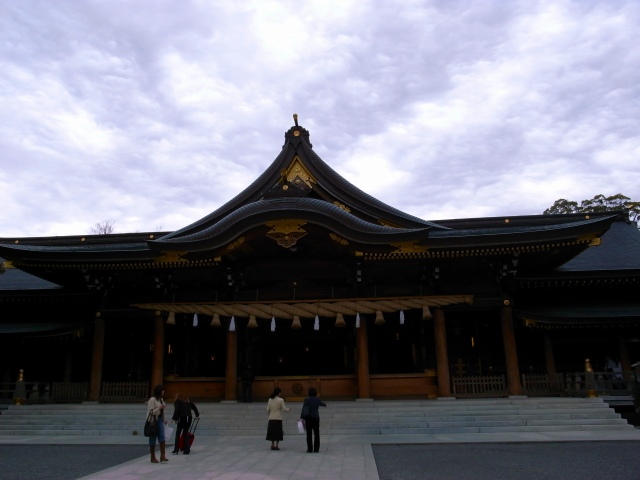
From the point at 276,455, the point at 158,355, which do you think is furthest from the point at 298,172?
the point at 276,455

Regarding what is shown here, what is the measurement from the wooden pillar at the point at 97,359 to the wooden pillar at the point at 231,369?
4.50 metres

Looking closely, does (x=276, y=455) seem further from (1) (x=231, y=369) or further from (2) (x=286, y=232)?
(2) (x=286, y=232)

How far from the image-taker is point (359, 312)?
16953mm

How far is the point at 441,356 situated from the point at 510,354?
2.29 meters

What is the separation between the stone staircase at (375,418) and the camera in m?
A: 13.7

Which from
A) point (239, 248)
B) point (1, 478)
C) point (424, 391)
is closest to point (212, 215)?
point (239, 248)

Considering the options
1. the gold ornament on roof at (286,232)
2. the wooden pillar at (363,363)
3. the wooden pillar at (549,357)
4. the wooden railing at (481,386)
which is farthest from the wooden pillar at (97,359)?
the wooden pillar at (549,357)

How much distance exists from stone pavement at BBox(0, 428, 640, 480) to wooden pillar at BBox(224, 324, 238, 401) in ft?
11.8

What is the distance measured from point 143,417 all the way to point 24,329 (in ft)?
24.3

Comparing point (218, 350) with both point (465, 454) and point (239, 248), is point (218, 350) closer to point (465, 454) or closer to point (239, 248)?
point (239, 248)

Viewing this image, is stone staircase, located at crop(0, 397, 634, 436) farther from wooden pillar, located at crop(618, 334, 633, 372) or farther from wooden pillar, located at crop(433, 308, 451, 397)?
wooden pillar, located at crop(618, 334, 633, 372)

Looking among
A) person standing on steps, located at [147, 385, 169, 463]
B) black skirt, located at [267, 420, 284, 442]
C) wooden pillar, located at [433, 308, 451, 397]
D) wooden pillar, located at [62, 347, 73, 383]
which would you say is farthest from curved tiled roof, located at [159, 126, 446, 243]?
person standing on steps, located at [147, 385, 169, 463]

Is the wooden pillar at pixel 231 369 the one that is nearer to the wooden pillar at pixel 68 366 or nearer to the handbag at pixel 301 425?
the wooden pillar at pixel 68 366

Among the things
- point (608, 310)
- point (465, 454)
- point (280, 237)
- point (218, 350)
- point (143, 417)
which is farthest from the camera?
point (218, 350)
